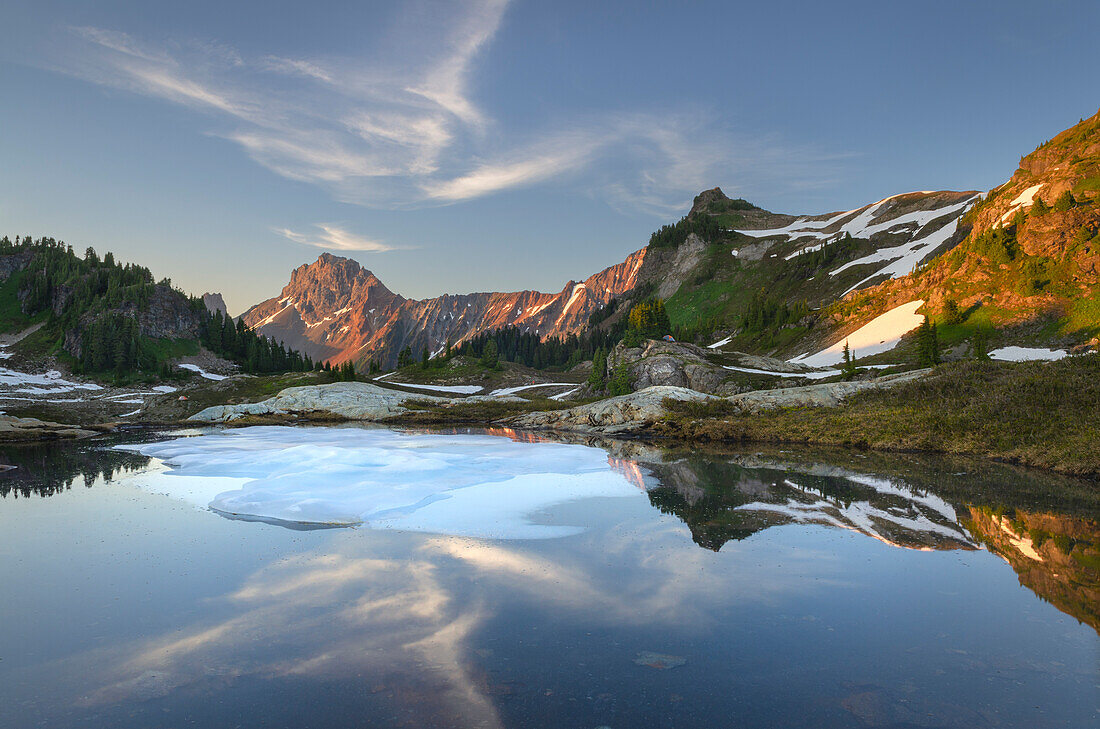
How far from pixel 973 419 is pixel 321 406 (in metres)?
61.3

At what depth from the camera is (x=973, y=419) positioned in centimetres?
2817

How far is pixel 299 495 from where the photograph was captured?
16438 mm

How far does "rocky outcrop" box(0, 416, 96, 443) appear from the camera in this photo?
38.3 meters

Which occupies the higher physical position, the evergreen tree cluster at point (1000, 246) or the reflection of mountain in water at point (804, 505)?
the evergreen tree cluster at point (1000, 246)

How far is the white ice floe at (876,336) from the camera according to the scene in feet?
231

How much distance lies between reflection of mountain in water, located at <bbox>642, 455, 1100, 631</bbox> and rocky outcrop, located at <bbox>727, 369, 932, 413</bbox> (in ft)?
63.0

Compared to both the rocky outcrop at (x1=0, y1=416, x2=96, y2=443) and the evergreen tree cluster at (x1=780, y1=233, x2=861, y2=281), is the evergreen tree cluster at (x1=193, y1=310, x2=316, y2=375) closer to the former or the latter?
the rocky outcrop at (x1=0, y1=416, x2=96, y2=443)

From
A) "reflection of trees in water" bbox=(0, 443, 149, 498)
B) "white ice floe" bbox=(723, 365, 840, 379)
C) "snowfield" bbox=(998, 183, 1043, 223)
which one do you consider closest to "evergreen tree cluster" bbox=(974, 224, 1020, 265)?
"snowfield" bbox=(998, 183, 1043, 223)

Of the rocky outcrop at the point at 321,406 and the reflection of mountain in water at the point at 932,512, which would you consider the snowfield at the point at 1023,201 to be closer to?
the reflection of mountain in water at the point at 932,512

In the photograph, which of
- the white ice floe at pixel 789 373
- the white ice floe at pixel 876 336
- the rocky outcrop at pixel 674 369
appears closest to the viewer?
the white ice floe at pixel 789 373

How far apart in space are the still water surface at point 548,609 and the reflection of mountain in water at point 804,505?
15 centimetres

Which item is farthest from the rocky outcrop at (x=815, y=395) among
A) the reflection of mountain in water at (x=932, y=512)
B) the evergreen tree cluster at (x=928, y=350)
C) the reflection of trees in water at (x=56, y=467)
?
the reflection of trees in water at (x=56, y=467)

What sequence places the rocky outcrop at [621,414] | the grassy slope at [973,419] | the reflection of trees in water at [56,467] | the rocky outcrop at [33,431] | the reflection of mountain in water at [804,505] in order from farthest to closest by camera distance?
1. the rocky outcrop at [621,414]
2. the rocky outcrop at [33,431]
3. the grassy slope at [973,419]
4. the reflection of trees in water at [56,467]
5. the reflection of mountain in water at [804,505]

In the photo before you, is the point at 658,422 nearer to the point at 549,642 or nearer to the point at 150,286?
the point at 549,642
